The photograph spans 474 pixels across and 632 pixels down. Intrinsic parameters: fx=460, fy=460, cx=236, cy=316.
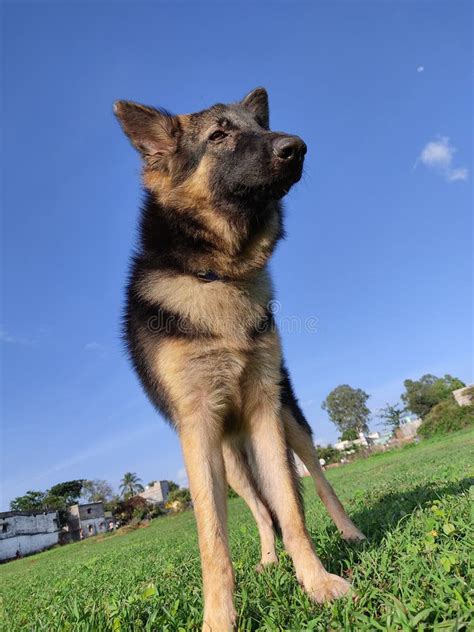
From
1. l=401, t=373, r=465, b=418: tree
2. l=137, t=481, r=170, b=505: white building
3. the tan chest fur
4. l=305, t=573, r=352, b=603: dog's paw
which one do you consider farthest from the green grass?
l=401, t=373, r=465, b=418: tree

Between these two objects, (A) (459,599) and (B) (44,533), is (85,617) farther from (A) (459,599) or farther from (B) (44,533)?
(B) (44,533)

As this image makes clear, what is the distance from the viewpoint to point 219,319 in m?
3.20

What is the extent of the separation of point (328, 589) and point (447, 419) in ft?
117

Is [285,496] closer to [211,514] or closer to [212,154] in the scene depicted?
[211,514]

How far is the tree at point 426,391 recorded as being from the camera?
275 feet

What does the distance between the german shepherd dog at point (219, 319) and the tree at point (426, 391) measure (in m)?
86.5

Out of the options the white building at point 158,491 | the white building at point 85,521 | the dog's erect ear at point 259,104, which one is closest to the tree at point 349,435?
the white building at point 158,491

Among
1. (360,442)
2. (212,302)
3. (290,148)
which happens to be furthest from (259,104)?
(360,442)

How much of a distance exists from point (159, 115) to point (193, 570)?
12.6 ft

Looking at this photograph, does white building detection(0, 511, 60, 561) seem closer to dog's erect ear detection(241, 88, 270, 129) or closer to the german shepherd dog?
the german shepherd dog

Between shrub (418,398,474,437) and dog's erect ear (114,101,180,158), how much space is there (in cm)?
3429

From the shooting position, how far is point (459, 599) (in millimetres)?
1720

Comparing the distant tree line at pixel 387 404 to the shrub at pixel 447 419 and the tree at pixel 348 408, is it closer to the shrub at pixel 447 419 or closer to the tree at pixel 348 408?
the tree at pixel 348 408

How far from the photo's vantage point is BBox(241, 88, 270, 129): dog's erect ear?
14.7ft
